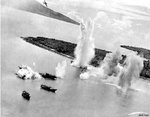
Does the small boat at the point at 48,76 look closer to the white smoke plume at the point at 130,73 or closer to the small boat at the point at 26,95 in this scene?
the small boat at the point at 26,95

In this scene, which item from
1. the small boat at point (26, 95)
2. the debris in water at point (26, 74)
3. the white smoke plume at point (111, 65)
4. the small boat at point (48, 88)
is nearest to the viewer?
the small boat at point (26, 95)

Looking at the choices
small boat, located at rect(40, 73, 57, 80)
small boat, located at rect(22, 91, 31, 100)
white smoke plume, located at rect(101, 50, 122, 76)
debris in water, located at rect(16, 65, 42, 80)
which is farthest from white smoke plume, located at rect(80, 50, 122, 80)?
small boat, located at rect(22, 91, 31, 100)

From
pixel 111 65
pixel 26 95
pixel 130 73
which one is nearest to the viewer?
pixel 26 95

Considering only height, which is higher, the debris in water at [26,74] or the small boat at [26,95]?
the debris in water at [26,74]

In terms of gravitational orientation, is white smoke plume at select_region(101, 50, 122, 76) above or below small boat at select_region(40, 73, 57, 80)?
above

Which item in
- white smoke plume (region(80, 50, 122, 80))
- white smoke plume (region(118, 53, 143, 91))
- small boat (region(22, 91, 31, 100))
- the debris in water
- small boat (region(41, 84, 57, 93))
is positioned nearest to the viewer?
small boat (region(22, 91, 31, 100))

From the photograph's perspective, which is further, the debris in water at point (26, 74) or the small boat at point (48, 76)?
the small boat at point (48, 76)

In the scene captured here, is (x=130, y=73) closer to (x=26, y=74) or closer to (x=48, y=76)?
(x=48, y=76)

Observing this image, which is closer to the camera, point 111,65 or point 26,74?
point 26,74

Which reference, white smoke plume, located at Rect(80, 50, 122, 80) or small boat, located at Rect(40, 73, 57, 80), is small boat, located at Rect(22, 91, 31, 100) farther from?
white smoke plume, located at Rect(80, 50, 122, 80)

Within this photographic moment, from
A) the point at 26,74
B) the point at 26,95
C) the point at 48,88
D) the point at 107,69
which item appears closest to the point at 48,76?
the point at 26,74

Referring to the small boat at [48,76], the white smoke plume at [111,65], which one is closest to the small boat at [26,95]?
the small boat at [48,76]
